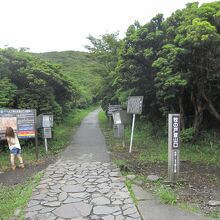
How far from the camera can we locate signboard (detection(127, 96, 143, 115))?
12364mm

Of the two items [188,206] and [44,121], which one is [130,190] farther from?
[44,121]

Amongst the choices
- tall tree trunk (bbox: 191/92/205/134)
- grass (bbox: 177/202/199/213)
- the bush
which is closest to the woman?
grass (bbox: 177/202/199/213)

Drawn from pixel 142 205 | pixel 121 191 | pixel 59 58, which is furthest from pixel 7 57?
pixel 59 58

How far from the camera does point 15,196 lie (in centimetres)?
741

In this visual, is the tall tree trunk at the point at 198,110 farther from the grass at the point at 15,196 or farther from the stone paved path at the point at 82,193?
the grass at the point at 15,196

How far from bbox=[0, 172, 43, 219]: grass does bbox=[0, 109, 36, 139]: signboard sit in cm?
300

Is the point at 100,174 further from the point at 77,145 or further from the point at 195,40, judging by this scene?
the point at 77,145

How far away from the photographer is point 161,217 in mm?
5746

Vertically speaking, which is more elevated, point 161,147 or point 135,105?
point 135,105

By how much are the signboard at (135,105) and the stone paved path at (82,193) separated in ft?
7.73

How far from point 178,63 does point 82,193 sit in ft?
19.0

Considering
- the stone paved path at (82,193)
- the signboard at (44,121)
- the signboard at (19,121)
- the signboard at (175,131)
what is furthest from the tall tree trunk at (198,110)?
the signboard at (19,121)

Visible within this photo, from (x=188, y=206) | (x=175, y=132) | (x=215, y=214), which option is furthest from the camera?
(x=175, y=132)

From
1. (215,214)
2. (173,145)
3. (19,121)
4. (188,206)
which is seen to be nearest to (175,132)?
(173,145)
